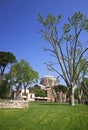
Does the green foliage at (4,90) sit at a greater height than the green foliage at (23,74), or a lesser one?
lesser

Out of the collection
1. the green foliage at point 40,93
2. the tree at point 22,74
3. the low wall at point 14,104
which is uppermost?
the tree at point 22,74

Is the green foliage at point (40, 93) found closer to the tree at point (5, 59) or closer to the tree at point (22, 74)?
the tree at point (22, 74)

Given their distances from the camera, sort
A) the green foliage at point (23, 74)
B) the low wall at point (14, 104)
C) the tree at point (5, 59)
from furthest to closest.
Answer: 1. the green foliage at point (23, 74)
2. the tree at point (5, 59)
3. the low wall at point (14, 104)

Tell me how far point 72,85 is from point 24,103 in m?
13.3

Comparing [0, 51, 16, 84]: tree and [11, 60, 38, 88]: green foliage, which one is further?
[11, 60, 38, 88]: green foliage

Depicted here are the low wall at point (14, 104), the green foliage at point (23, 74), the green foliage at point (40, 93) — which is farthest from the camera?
the green foliage at point (40, 93)

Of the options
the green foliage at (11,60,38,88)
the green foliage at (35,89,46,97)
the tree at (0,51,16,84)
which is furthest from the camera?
the green foliage at (35,89,46,97)

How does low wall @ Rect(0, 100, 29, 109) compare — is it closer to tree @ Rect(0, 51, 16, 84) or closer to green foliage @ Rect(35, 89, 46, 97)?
tree @ Rect(0, 51, 16, 84)

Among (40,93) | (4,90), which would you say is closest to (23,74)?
(4,90)

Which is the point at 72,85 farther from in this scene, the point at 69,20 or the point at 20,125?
the point at 20,125

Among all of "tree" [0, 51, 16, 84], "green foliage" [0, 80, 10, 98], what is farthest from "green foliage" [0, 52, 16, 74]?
"green foliage" [0, 80, 10, 98]

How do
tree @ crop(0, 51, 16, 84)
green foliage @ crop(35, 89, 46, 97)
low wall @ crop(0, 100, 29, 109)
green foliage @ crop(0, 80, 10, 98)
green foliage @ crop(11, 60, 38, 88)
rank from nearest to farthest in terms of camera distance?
low wall @ crop(0, 100, 29, 109)
tree @ crop(0, 51, 16, 84)
green foliage @ crop(0, 80, 10, 98)
green foliage @ crop(11, 60, 38, 88)
green foliage @ crop(35, 89, 46, 97)

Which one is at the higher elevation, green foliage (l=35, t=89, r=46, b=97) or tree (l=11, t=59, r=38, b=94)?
tree (l=11, t=59, r=38, b=94)

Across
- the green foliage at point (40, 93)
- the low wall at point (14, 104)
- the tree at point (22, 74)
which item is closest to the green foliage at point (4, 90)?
the tree at point (22, 74)
